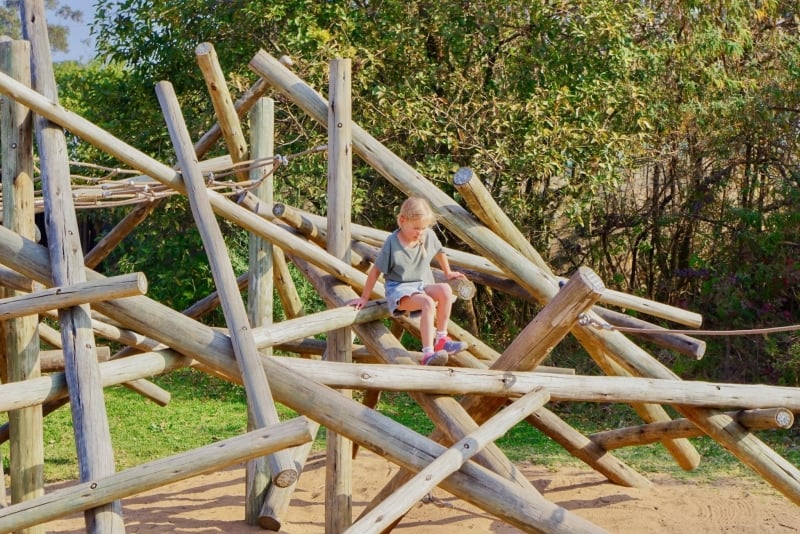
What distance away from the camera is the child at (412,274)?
5.47m

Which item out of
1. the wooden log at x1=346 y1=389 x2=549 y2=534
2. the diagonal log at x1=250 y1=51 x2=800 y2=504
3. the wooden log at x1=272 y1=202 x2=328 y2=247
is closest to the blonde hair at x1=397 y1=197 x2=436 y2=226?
the diagonal log at x1=250 y1=51 x2=800 y2=504

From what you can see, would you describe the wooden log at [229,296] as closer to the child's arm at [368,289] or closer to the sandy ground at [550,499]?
the child's arm at [368,289]

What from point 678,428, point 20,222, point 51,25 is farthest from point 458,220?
point 51,25

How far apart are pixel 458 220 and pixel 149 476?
242 cm

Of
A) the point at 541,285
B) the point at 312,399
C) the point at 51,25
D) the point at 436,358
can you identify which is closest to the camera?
the point at 312,399

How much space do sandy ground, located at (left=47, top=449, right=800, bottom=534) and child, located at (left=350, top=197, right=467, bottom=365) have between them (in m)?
1.69

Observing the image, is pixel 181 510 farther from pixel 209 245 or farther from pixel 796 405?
pixel 796 405

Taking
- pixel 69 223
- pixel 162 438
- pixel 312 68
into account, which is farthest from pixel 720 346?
pixel 69 223

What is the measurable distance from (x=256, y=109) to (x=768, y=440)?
18.6 ft

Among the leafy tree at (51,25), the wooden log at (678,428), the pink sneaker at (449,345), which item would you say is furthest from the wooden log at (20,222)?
the leafy tree at (51,25)

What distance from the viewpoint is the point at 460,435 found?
489 centimetres

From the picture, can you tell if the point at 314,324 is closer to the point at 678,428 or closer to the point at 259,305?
the point at 259,305

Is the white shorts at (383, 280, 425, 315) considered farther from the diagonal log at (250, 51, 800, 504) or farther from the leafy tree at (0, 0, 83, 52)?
the leafy tree at (0, 0, 83, 52)

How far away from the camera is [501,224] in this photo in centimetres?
577
